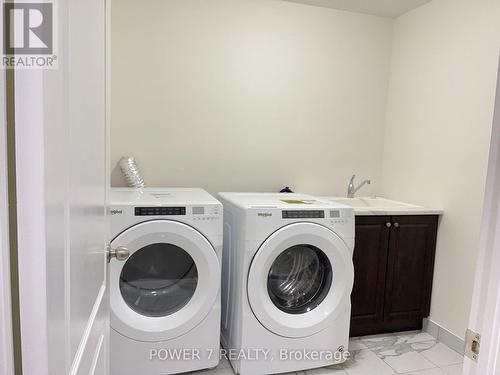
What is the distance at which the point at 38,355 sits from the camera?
0.47 metres

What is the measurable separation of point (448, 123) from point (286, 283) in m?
1.51

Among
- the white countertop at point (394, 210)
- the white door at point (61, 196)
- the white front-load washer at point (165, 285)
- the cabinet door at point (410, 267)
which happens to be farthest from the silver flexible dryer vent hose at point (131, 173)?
the cabinet door at point (410, 267)

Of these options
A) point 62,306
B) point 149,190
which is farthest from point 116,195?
point 62,306

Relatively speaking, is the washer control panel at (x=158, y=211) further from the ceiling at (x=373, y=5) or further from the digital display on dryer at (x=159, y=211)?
the ceiling at (x=373, y=5)

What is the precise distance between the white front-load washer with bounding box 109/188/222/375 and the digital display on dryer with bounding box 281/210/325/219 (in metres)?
0.35

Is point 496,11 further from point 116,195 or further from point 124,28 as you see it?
point 116,195

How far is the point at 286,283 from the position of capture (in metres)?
2.14

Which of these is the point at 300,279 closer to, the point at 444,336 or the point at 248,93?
the point at 444,336

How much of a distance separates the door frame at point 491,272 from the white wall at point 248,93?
209 centimetres

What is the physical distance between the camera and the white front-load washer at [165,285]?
181 centimetres

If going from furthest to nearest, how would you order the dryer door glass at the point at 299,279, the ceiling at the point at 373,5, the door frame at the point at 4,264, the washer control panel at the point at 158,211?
the ceiling at the point at 373,5
the dryer door glass at the point at 299,279
the washer control panel at the point at 158,211
the door frame at the point at 4,264

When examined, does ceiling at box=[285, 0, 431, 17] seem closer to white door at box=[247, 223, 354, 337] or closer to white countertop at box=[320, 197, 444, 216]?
white countertop at box=[320, 197, 444, 216]

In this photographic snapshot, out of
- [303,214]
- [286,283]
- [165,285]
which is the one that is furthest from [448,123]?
[165,285]

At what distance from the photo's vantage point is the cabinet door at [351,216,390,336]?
2.38 metres
